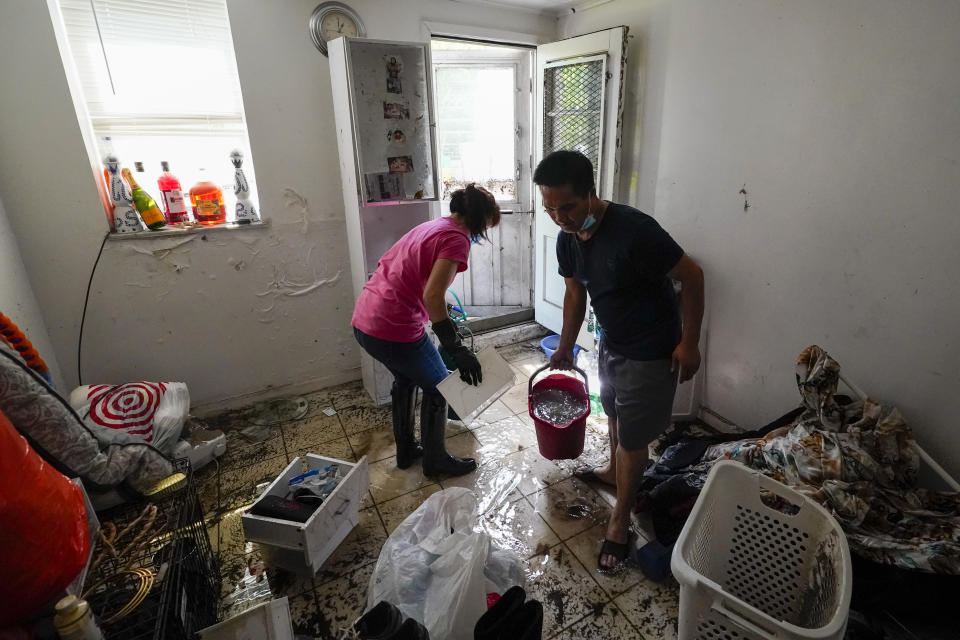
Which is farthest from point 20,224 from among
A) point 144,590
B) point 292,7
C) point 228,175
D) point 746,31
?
point 746,31

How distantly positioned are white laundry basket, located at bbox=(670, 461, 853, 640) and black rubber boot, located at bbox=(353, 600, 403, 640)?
62cm

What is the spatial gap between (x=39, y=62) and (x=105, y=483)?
172 cm

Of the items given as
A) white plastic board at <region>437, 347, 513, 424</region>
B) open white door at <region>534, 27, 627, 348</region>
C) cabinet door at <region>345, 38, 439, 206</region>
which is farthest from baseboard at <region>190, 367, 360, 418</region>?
open white door at <region>534, 27, 627, 348</region>

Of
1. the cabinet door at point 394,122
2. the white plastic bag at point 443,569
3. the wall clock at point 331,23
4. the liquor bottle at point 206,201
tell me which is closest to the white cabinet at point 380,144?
the cabinet door at point 394,122

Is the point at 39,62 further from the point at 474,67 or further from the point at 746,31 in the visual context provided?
the point at 746,31

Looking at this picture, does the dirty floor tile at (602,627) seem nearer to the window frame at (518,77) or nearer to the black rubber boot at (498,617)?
the black rubber boot at (498,617)

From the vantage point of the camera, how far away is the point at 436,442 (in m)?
2.07

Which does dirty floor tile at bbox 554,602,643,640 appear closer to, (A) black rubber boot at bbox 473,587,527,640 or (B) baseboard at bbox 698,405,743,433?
(A) black rubber boot at bbox 473,587,527,640

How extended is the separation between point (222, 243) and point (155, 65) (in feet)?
2.82

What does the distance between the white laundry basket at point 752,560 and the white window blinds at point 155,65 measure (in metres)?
2.71

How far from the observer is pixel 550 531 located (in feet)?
5.86

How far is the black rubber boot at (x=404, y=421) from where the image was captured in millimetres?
2051

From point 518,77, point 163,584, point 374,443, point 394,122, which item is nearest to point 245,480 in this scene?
point 374,443

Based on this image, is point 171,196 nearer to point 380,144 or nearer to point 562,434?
point 380,144
